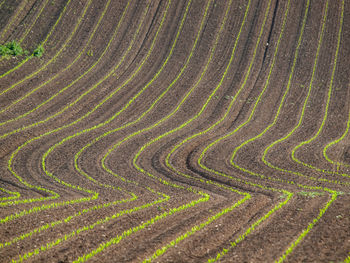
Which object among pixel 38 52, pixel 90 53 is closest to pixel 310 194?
pixel 90 53

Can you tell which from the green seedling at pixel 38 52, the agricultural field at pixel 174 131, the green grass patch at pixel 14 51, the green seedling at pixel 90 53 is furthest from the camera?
the green seedling at pixel 90 53

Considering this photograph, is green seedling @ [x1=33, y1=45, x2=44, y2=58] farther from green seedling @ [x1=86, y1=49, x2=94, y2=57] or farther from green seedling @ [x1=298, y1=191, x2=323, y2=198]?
green seedling @ [x1=298, y1=191, x2=323, y2=198]

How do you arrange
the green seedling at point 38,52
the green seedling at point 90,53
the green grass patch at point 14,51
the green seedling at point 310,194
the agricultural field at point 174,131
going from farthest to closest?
the green seedling at point 90,53, the green seedling at point 38,52, the green grass patch at point 14,51, the green seedling at point 310,194, the agricultural field at point 174,131

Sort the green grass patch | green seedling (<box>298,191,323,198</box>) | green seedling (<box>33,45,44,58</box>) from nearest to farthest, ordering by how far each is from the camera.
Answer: green seedling (<box>298,191,323,198</box>), the green grass patch, green seedling (<box>33,45,44,58</box>)

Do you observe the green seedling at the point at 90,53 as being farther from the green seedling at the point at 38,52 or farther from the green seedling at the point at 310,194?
the green seedling at the point at 310,194

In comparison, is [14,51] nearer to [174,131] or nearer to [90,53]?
[90,53]

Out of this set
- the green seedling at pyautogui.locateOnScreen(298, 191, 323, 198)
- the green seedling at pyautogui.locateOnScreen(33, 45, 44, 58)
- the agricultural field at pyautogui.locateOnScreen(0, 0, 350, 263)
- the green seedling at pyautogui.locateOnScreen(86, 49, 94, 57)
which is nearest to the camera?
the agricultural field at pyautogui.locateOnScreen(0, 0, 350, 263)

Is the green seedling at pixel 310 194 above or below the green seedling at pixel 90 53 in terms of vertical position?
below

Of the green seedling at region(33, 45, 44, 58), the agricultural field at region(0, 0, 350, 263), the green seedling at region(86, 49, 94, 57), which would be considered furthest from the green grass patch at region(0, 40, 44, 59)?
the green seedling at region(86, 49, 94, 57)

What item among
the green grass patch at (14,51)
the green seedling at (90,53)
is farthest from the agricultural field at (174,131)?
the green grass patch at (14,51)

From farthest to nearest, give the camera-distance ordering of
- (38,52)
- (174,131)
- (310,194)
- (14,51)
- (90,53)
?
(90,53) < (38,52) < (14,51) < (174,131) < (310,194)
